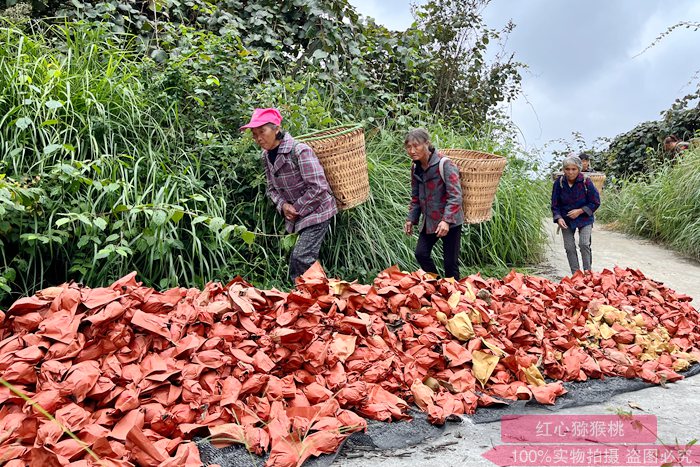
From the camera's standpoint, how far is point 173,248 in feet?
12.7

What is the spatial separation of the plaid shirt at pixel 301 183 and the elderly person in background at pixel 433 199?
732mm

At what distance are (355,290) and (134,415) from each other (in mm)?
1260

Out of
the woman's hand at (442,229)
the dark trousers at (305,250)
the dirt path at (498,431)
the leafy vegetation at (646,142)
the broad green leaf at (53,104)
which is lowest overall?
the dirt path at (498,431)

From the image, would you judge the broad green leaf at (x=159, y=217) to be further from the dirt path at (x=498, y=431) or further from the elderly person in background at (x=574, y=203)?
the elderly person in background at (x=574, y=203)

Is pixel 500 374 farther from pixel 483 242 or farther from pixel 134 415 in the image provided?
pixel 483 242

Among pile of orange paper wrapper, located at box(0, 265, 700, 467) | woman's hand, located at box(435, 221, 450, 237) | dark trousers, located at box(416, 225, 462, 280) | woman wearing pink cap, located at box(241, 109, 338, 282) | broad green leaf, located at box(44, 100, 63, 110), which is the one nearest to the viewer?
pile of orange paper wrapper, located at box(0, 265, 700, 467)

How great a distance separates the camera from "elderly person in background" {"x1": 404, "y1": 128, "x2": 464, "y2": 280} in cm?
423

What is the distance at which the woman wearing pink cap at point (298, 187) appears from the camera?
12.6ft

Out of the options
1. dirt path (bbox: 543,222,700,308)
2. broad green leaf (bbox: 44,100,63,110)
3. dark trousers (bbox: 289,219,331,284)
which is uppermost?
broad green leaf (bbox: 44,100,63,110)

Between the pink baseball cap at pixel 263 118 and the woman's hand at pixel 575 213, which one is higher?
the pink baseball cap at pixel 263 118

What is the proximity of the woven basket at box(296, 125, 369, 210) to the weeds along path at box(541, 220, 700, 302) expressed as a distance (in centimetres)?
275

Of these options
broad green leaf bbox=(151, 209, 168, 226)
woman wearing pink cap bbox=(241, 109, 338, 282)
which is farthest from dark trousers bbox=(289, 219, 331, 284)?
broad green leaf bbox=(151, 209, 168, 226)

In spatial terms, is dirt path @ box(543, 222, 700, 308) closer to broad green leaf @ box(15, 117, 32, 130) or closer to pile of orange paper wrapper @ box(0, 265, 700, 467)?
pile of orange paper wrapper @ box(0, 265, 700, 467)

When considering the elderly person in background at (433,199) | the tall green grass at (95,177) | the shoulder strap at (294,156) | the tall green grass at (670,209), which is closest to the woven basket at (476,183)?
the elderly person in background at (433,199)
